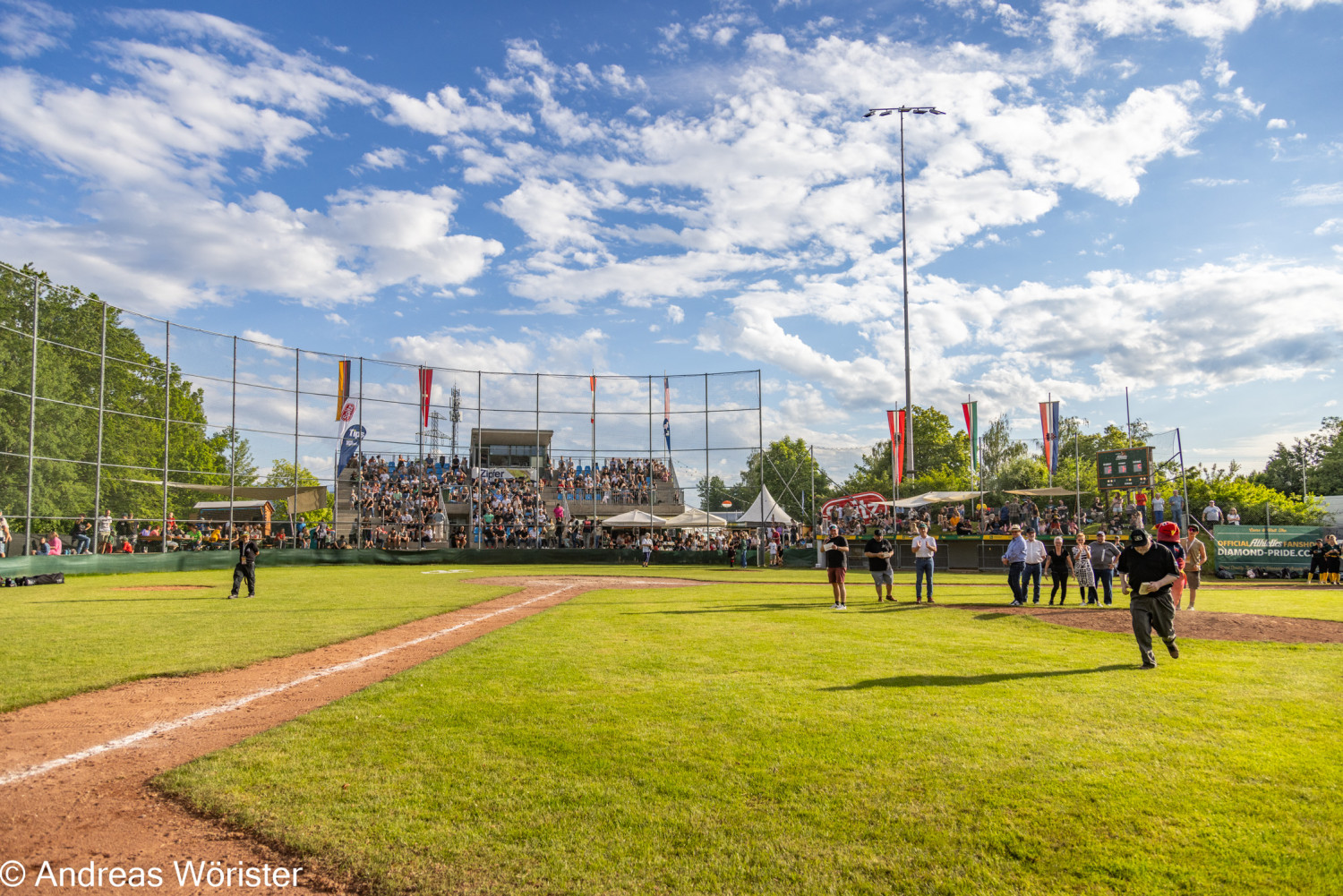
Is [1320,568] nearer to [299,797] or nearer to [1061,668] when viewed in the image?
[1061,668]

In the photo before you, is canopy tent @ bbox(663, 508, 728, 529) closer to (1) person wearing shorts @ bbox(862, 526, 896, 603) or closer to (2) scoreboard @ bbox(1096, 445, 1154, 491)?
(2) scoreboard @ bbox(1096, 445, 1154, 491)

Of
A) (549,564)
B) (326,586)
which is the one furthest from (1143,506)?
(326,586)

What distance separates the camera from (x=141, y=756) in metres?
5.73

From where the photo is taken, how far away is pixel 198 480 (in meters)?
36.6

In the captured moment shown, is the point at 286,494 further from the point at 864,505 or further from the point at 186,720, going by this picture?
the point at 186,720

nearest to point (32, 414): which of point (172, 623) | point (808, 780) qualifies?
point (172, 623)

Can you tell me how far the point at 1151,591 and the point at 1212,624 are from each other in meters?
5.34

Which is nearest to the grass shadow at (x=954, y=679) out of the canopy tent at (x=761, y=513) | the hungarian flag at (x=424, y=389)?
the canopy tent at (x=761, y=513)

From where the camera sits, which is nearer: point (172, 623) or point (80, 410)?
point (172, 623)

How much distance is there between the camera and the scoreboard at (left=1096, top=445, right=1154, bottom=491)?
1293 inches

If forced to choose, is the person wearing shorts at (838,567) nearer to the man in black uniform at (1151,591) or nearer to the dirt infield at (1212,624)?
the dirt infield at (1212,624)

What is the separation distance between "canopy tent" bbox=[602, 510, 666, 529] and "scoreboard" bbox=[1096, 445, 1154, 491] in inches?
845

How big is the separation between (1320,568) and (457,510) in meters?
39.2

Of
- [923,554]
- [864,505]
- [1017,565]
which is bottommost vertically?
[1017,565]
